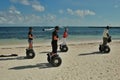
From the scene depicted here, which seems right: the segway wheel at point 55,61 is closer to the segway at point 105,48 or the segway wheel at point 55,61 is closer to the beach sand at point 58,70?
the beach sand at point 58,70

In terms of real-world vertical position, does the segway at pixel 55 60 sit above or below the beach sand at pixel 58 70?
above

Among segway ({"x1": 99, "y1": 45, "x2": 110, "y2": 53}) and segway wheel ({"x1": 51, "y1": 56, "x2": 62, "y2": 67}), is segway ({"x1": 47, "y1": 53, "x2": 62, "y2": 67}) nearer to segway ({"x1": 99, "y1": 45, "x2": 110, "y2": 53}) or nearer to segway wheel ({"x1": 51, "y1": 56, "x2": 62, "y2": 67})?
segway wheel ({"x1": 51, "y1": 56, "x2": 62, "y2": 67})

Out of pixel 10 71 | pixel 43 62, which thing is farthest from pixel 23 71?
pixel 43 62

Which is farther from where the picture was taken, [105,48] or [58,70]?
[105,48]

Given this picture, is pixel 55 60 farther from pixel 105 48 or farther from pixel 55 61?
pixel 105 48

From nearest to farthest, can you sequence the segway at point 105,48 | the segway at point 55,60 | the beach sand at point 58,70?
the beach sand at point 58,70, the segway at point 55,60, the segway at point 105,48

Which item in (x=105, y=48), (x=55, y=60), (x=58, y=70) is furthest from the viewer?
(x=105, y=48)

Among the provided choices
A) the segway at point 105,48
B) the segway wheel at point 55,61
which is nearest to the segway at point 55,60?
the segway wheel at point 55,61

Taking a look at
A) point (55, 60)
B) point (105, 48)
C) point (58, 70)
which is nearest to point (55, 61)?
point (55, 60)

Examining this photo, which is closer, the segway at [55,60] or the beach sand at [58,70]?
the beach sand at [58,70]

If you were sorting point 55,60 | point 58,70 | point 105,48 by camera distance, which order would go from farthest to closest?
point 105,48
point 55,60
point 58,70

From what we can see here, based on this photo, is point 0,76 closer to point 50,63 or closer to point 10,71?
point 10,71

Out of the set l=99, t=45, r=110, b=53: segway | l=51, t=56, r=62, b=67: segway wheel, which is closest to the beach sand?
l=51, t=56, r=62, b=67: segway wheel

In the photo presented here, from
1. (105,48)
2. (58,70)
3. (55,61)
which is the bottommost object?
(58,70)
